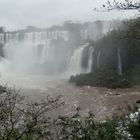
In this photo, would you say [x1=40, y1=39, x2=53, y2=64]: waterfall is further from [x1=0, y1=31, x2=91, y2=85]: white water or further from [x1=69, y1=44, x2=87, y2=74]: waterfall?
[x1=69, y1=44, x2=87, y2=74]: waterfall

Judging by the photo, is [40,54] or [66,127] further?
[40,54]

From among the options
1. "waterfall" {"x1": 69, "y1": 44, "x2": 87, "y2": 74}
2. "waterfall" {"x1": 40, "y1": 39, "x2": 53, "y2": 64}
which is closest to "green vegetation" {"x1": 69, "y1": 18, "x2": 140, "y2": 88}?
"waterfall" {"x1": 69, "y1": 44, "x2": 87, "y2": 74}

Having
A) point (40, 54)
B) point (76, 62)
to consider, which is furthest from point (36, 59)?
point (76, 62)

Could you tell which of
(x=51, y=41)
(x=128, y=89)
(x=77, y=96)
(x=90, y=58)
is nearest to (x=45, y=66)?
(x=51, y=41)

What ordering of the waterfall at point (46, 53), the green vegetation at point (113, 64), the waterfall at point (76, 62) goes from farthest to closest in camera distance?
the waterfall at point (46, 53)
the waterfall at point (76, 62)
the green vegetation at point (113, 64)

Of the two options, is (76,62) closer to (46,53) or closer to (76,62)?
(76,62)

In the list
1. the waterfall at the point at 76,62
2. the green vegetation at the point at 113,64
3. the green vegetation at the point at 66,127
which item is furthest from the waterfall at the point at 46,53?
the green vegetation at the point at 66,127

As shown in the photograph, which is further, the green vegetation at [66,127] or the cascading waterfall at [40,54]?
the cascading waterfall at [40,54]

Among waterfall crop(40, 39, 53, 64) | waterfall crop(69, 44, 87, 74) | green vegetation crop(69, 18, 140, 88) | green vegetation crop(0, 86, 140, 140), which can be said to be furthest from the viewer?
waterfall crop(40, 39, 53, 64)

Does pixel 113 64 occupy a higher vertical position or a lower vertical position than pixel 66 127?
higher

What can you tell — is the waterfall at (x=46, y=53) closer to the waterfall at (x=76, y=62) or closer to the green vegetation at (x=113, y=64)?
the waterfall at (x=76, y=62)

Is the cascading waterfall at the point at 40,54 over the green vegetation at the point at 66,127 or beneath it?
over

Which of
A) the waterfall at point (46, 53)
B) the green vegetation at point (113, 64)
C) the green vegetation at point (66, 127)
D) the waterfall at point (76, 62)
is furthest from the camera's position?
the waterfall at point (46, 53)

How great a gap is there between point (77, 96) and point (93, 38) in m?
24.7
